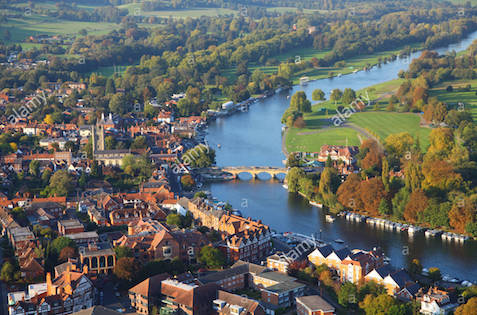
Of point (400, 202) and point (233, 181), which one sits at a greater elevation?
point (400, 202)

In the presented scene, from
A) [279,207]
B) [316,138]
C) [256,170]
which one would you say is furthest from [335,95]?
[279,207]

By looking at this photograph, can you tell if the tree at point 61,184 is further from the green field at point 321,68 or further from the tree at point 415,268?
the green field at point 321,68

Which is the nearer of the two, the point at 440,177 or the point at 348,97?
→ the point at 440,177

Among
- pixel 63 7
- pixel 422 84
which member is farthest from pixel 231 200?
pixel 63 7

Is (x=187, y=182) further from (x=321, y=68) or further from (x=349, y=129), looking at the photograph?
(x=321, y=68)

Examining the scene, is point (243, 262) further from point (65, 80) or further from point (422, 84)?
point (65, 80)

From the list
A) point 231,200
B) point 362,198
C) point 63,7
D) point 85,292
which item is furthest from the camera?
point 63,7

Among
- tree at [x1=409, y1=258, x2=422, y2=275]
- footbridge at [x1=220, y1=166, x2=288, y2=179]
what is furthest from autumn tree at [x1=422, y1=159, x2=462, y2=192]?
footbridge at [x1=220, y1=166, x2=288, y2=179]
